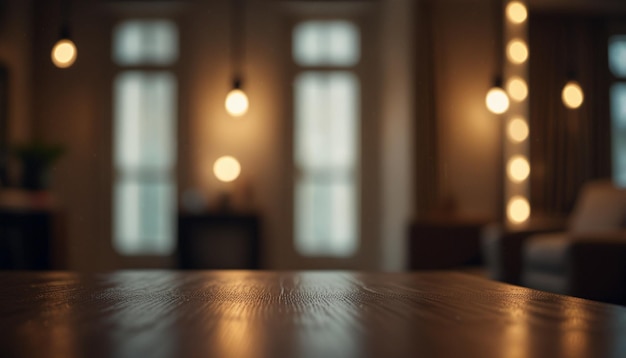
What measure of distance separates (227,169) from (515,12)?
127 inches

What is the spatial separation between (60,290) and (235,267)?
5412mm

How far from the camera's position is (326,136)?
693cm

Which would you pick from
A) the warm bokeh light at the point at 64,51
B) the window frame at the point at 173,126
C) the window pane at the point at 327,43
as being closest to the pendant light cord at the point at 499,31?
the window pane at the point at 327,43

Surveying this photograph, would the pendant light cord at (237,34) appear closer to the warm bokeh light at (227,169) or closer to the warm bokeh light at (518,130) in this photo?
the warm bokeh light at (227,169)

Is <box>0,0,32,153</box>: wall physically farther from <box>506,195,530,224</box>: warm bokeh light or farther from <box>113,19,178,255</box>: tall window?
Answer: <box>506,195,530,224</box>: warm bokeh light

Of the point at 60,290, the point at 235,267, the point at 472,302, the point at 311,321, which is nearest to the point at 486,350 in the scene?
the point at 311,321

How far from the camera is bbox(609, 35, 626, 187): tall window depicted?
222 inches

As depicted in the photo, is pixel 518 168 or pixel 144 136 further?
pixel 144 136

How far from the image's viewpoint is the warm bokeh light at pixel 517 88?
17.9 ft

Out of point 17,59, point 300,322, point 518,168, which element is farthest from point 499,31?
point 300,322

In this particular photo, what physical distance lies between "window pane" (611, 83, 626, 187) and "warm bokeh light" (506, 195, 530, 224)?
882 mm

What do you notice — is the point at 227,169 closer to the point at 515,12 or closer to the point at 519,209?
the point at 519,209

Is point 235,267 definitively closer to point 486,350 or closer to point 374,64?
point 374,64

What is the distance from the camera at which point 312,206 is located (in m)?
6.89
